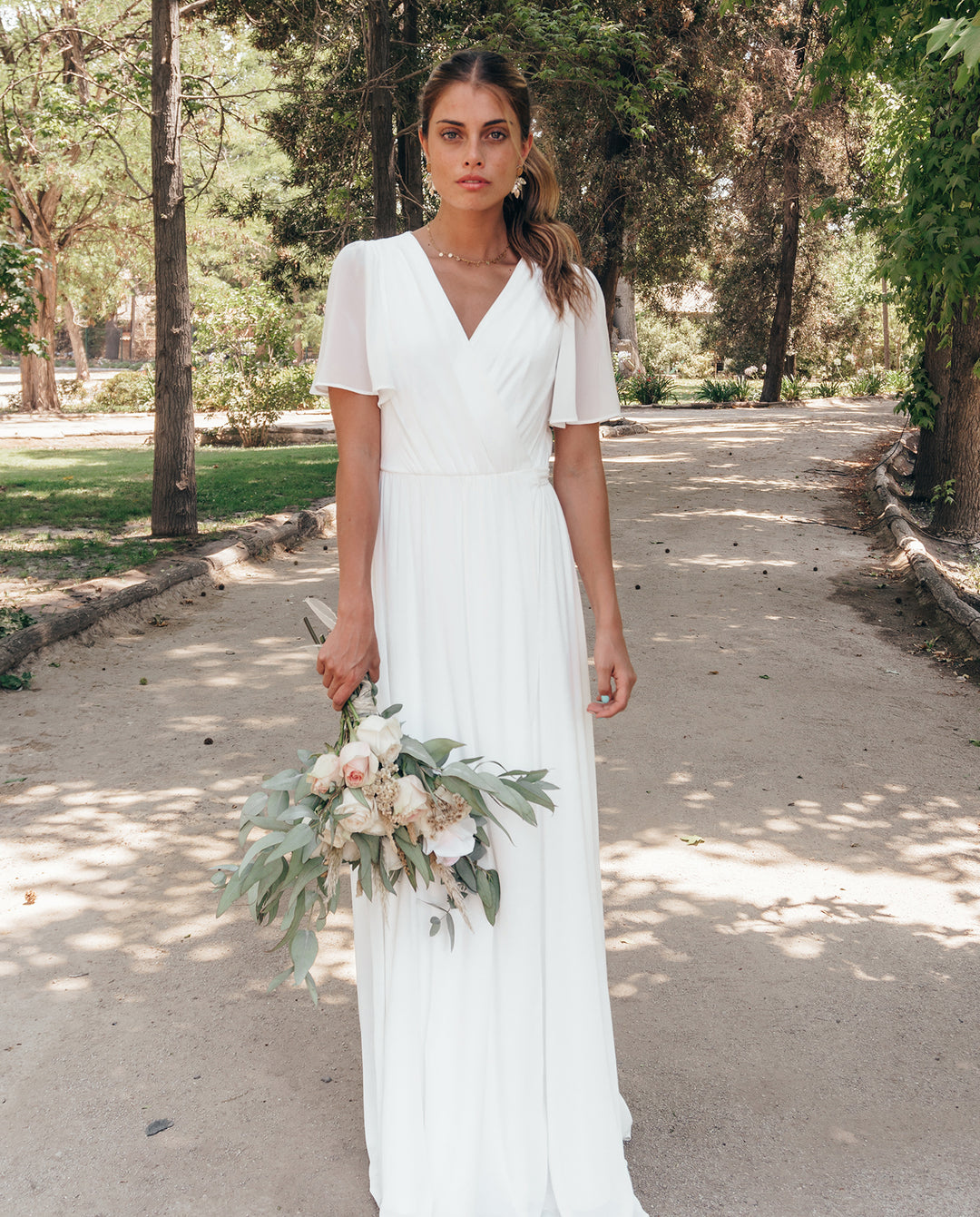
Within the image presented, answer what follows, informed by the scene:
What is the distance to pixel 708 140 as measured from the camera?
22172 mm

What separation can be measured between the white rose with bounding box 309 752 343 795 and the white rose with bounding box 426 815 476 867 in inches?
8.5

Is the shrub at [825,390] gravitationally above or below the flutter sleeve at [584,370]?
above

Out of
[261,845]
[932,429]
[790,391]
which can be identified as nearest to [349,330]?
[261,845]

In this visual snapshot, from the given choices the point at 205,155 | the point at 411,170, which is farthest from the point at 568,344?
the point at 205,155

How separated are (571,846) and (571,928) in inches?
6.9

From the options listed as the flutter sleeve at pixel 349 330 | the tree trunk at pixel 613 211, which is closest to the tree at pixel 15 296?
the flutter sleeve at pixel 349 330

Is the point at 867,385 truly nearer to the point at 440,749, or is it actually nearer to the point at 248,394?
the point at 248,394

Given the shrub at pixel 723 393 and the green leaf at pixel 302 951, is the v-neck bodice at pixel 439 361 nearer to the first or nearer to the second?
the green leaf at pixel 302 951

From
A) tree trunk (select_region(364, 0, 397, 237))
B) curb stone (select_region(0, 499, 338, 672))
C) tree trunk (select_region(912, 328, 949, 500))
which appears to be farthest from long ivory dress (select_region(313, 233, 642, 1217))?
tree trunk (select_region(912, 328, 949, 500))

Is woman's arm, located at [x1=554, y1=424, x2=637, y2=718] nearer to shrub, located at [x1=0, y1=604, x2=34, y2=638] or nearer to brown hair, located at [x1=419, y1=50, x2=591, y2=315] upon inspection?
brown hair, located at [x1=419, y1=50, x2=591, y2=315]

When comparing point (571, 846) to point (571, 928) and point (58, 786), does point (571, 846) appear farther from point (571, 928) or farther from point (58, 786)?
point (58, 786)

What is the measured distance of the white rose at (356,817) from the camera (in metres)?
2.05

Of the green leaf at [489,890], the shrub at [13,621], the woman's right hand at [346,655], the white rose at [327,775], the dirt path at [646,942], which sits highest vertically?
the woman's right hand at [346,655]

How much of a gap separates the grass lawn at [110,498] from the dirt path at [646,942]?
214 centimetres
